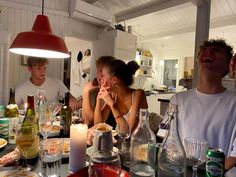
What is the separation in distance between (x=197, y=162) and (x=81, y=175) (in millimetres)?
481

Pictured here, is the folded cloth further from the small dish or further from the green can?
the green can

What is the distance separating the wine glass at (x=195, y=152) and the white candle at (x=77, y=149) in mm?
468

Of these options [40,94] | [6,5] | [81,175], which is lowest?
[81,175]

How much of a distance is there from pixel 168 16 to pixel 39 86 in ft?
11.7

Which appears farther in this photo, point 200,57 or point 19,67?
point 19,67

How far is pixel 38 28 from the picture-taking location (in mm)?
1078

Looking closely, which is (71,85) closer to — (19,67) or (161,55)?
(19,67)

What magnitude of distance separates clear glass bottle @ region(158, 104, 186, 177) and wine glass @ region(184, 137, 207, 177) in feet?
0.25

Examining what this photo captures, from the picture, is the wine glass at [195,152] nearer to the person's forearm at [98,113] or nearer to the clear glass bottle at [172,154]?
the clear glass bottle at [172,154]

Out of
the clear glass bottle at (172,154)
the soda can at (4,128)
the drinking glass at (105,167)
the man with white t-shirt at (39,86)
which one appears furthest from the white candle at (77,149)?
the man with white t-shirt at (39,86)

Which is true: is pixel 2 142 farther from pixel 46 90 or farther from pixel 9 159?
pixel 46 90

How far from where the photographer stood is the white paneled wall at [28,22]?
2906mm

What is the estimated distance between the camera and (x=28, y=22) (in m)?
3.04

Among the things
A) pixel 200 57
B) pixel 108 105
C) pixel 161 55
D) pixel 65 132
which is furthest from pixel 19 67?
pixel 161 55
